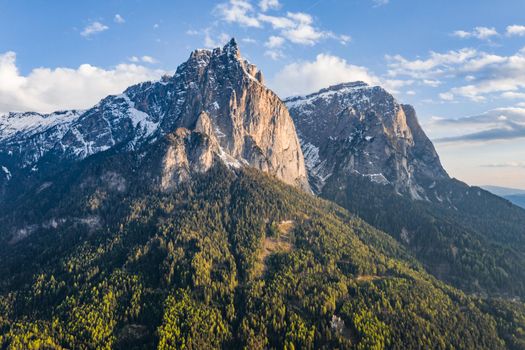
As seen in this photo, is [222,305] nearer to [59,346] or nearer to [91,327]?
[91,327]

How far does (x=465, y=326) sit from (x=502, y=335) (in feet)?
62.6

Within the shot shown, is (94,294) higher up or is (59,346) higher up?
(94,294)

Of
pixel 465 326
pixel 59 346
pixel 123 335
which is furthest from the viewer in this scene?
pixel 465 326

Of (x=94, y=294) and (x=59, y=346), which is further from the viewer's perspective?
(x=94, y=294)

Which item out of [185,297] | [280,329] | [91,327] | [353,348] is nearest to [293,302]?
[280,329]

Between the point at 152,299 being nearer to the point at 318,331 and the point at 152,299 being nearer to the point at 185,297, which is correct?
the point at 185,297

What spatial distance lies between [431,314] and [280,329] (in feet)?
238

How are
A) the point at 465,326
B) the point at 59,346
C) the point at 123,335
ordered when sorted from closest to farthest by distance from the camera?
the point at 59,346 < the point at 123,335 < the point at 465,326

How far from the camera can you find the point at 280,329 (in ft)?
589

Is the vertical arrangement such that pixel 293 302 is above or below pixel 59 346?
above

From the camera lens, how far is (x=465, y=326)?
193625 mm

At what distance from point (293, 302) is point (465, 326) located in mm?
79025

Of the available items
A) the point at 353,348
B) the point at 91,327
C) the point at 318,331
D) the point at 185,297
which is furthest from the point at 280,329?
the point at 91,327

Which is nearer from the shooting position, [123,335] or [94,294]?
[123,335]
